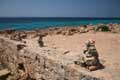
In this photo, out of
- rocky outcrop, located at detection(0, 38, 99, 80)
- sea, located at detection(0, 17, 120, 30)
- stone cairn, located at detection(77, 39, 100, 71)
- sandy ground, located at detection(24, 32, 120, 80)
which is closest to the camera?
sandy ground, located at detection(24, 32, 120, 80)

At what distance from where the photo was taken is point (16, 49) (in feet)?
34.3

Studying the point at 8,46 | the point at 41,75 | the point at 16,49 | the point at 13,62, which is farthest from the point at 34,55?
the point at 8,46

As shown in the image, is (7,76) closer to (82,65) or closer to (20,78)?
(20,78)

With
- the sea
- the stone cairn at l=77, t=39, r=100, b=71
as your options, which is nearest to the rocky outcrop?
the stone cairn at l=77, t=39, r=100, b=71

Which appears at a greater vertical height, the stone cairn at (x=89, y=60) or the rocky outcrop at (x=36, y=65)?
the stone cairn at (x=89, y=60)

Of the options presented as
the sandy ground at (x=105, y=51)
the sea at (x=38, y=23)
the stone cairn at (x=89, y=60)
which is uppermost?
the stone cairn at (x=89, y=60)

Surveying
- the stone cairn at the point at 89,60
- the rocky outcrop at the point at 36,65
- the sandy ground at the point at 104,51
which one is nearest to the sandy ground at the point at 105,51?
the sandy ground at the point at 104,51

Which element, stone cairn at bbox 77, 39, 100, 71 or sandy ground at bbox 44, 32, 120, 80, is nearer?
sandy ground at bbox 44, 32, 120, 80

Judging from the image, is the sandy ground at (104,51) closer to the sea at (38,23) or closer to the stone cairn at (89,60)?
the stone cairn at (89,60)

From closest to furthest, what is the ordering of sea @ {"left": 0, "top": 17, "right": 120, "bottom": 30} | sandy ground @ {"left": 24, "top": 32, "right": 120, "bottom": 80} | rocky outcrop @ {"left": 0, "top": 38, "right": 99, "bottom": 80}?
sandy ground @ {"left": 24, "top": 32, "right": 120, "bottom": 80}, rocky outcrop @ {"left": 0, "top": 38, "right": 99, "bottom": 80}, sea @ {"left": 0, "top": 17, "right": 120, "bottom": 30}

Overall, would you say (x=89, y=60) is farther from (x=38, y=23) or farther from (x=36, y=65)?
(x=38, y=23)

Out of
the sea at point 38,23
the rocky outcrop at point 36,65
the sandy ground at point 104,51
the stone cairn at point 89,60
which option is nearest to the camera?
the sandy ground at point 104,51

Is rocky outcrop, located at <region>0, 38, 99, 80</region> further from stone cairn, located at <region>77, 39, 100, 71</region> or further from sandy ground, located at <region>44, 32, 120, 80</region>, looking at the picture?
sandy ground, located at <region>44, 32, 120, 80</region>

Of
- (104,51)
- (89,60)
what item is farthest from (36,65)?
(104,51)
